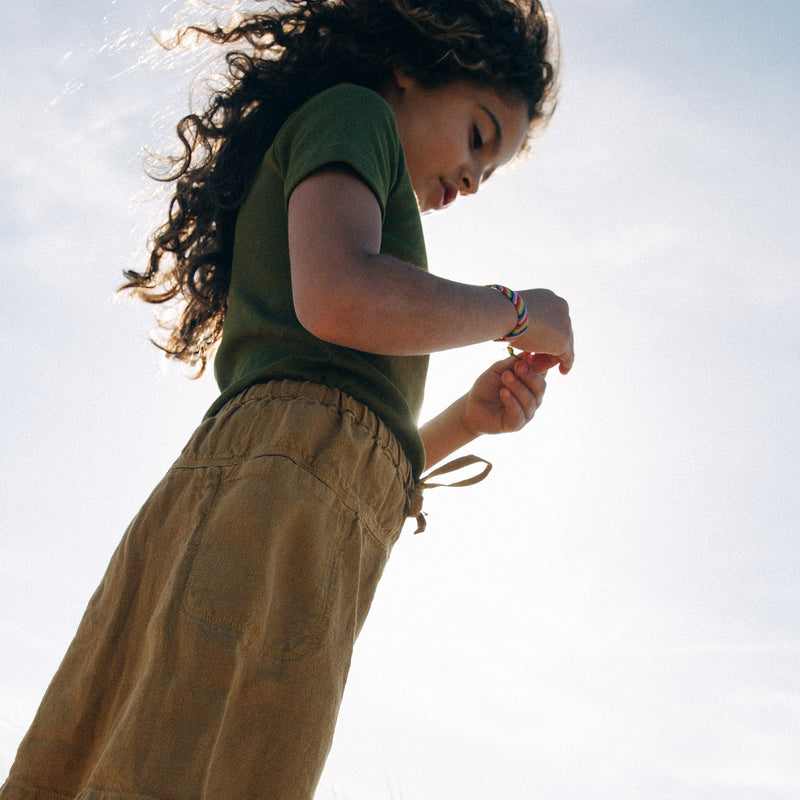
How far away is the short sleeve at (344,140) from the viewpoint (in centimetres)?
147

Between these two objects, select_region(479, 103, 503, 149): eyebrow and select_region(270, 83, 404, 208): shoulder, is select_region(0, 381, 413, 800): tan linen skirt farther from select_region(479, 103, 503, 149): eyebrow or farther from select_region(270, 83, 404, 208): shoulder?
select_region(479, 103, 503, 149): eyebrow

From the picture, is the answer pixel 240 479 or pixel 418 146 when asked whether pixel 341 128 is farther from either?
pixel 240 479

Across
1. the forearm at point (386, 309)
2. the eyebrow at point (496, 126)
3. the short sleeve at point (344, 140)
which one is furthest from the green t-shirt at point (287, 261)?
the eyebrow at point (496, 126)

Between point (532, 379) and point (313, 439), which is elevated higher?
point (532, 379)

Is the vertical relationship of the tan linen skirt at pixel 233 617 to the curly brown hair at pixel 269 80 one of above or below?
below

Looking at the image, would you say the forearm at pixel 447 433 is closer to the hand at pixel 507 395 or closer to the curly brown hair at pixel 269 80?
the hand at pixel 507 395

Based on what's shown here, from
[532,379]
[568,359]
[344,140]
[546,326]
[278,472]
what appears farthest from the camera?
[532,379]

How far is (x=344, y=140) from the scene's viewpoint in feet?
4.88

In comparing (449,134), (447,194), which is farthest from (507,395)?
(449,134)

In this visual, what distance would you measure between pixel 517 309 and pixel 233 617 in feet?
2.60

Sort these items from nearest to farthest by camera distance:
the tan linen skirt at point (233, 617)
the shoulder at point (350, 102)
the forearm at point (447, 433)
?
the tan linen skirt at point (233, 617) < the shoulder at point (350, 102) < the forearm at point (447, 433)

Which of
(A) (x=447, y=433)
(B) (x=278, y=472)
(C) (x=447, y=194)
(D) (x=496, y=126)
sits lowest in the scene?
(B) (x=278, y=472)

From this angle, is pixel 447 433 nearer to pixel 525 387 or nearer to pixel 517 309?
pixel 525 387

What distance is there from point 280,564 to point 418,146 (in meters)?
1.12
